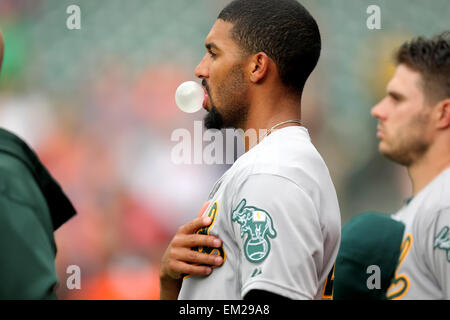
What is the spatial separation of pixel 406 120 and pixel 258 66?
97cm

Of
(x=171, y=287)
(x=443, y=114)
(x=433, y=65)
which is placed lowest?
(x=171, y=287)

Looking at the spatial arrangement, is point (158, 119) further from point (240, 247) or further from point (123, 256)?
point (240, 247)

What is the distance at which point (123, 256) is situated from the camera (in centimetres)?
365

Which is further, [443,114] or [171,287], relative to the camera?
[443,114]

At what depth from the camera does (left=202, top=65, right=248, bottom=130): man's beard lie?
1.72 metres

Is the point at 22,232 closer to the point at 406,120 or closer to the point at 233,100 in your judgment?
the point at 233,100

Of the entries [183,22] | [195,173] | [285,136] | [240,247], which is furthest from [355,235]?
[183,22]

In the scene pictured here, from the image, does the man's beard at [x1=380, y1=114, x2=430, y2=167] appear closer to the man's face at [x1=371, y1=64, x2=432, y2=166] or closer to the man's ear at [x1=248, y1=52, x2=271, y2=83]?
the man's face at [x1=371, y1=64, x2=432, y2=166]

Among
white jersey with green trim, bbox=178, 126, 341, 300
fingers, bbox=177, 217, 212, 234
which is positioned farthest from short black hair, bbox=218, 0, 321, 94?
fingers, bbox=177, 217, 212, 234

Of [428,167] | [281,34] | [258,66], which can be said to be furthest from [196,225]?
[428,167]

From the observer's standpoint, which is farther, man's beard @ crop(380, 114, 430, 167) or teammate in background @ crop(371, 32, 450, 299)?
man's beard @ crop(380, 114, 430, 167)

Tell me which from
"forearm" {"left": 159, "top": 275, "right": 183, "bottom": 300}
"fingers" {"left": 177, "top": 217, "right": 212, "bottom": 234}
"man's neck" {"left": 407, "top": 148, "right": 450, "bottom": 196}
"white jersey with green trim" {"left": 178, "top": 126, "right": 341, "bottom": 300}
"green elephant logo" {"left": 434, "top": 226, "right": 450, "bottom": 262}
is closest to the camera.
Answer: "white jersey with green trim" {"left": 178, "top": 126, "right": 341, "bottom": 300}

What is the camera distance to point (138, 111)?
12.9ft

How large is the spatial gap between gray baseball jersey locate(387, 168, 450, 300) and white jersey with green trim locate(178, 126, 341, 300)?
1.74ft
